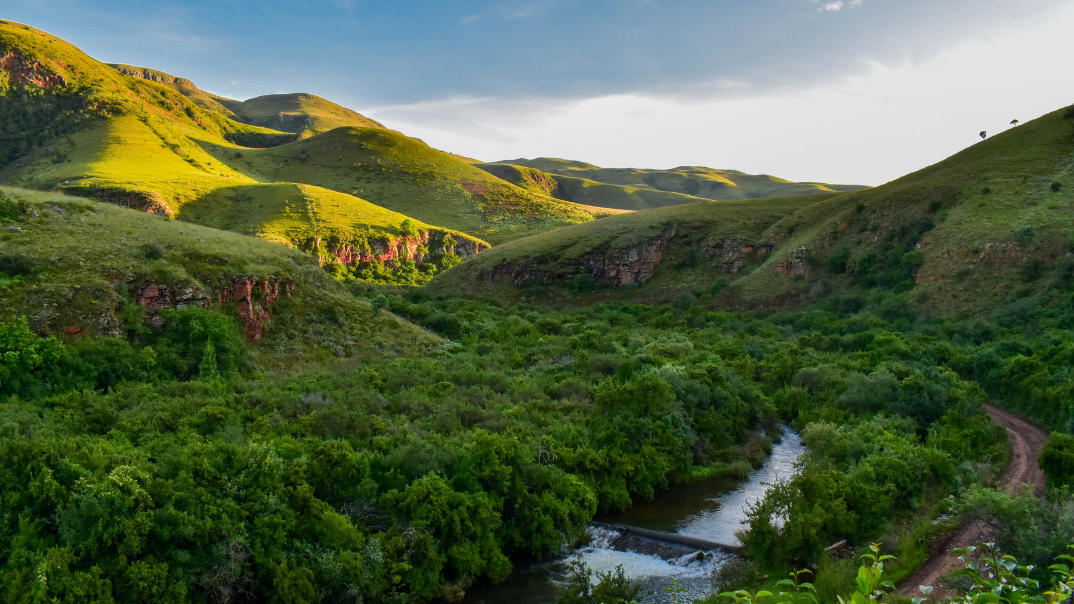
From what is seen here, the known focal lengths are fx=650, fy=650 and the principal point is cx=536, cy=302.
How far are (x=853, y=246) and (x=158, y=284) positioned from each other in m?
59.6

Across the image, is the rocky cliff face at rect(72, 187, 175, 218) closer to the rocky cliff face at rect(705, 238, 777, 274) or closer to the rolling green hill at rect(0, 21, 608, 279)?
the rolling green hill at rect(0, 21, 608, 279)

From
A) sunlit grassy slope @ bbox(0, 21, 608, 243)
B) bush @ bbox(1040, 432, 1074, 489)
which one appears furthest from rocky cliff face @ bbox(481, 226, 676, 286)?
bush @ bbox(1040, 432, 1074, 489)

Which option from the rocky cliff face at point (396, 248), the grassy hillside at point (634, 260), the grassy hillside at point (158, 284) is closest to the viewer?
the grassy hillside at point (158, 284)

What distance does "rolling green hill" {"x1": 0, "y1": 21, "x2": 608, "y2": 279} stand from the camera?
91875 mm

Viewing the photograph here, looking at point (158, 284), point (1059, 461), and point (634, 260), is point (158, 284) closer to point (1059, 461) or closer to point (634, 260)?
point (1059, 461)

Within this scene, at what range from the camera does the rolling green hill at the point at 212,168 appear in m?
91.9

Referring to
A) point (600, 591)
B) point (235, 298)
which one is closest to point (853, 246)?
point (235, 298)

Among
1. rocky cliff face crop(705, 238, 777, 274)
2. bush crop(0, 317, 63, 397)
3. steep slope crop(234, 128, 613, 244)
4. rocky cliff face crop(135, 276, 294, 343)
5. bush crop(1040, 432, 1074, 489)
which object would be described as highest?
steep slope crop(234, 128, 613, 244)

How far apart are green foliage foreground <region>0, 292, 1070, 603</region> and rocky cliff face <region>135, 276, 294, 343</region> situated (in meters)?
1.29

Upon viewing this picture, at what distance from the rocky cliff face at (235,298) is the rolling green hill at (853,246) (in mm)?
41851

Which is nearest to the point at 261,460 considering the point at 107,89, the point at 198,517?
the point at 198,517

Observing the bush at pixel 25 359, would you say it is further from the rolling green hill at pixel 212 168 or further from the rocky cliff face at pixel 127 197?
the rocky cliff face at pixel 127 197

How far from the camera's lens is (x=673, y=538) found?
19.6 meters

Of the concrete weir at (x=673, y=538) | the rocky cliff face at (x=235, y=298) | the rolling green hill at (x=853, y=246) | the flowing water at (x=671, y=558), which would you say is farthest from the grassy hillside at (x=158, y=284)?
the rolling green hill at (x=853, y=246)
